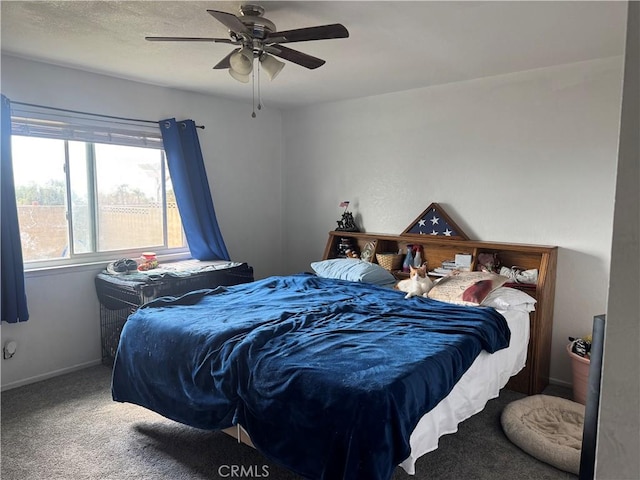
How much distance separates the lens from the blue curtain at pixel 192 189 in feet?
13.3

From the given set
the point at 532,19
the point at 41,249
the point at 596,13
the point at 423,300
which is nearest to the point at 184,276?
the point at 41,249

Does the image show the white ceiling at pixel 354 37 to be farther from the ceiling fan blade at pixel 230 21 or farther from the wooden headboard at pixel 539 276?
the wooden headboard at pixel 539 276

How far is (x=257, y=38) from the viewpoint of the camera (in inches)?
88.2

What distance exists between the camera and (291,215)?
16.8 ft

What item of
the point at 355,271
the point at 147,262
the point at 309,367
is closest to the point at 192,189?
the point at 147,262

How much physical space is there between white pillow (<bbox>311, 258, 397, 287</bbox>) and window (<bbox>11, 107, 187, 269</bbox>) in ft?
4.74

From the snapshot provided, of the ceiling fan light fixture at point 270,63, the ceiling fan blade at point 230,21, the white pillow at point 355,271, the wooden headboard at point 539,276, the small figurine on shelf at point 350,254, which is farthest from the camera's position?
the small figurine on shelf at point 350,254

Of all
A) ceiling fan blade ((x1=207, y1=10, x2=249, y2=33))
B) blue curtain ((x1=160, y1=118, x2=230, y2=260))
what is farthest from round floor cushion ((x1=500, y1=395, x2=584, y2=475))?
blue curtain ((x1=160, y1=118, x2=230, y2=260))

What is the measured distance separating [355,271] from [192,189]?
1.70 m

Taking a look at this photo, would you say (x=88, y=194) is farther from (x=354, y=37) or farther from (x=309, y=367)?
(x=309, y=367)

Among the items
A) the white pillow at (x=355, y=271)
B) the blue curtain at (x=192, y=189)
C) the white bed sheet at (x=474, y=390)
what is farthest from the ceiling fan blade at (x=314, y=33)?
the blue curtain at (x=192, y=189)

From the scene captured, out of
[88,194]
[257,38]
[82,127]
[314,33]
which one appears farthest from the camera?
[88,194]

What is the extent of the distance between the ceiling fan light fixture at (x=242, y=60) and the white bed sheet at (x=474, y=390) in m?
1.92

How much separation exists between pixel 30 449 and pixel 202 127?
→ 9.57ft
